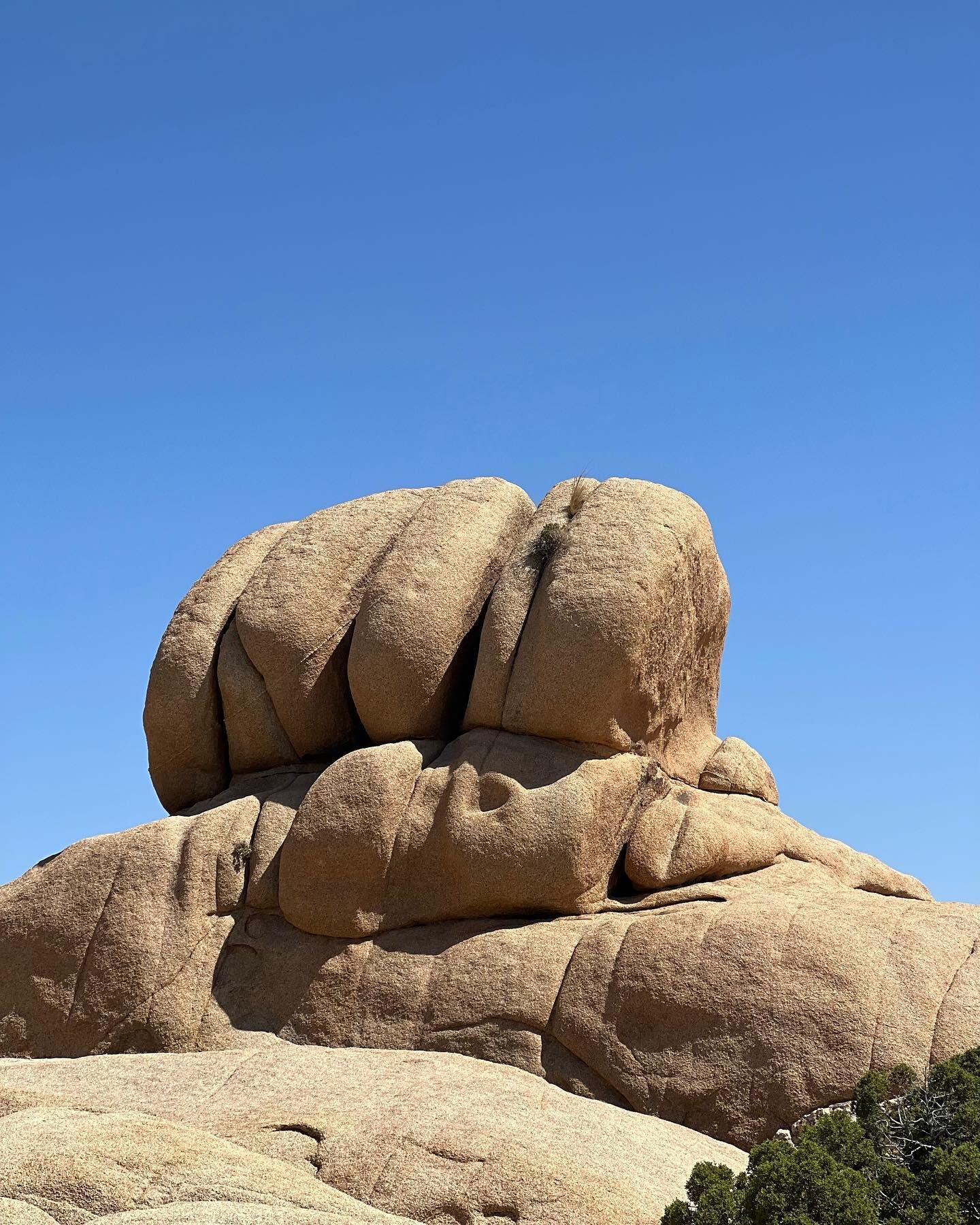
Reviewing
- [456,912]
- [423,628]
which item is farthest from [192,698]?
[456,912]

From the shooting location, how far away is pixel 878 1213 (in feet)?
34.2

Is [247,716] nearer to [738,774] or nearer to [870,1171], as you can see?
[738,774]

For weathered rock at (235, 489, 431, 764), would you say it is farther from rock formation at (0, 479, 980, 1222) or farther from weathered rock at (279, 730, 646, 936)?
weathered rock at (279, 730, 646, 936)

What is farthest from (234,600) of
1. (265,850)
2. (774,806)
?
(774,806)

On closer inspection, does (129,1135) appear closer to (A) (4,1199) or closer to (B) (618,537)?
(A) (4,1199)

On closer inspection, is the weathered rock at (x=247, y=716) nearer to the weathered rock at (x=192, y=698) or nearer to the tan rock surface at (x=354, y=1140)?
the weathered rock at (x=192, y=698)

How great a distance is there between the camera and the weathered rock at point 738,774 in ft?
65.5

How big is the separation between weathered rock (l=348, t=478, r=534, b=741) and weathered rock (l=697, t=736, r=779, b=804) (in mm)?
3779

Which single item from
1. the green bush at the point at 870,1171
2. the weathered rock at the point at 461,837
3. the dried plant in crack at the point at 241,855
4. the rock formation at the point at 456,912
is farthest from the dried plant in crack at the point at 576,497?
the green bush at the point at 870,1171

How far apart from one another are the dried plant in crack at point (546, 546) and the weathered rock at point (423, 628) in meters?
0.92

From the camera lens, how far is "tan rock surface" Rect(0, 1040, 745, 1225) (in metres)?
10.9

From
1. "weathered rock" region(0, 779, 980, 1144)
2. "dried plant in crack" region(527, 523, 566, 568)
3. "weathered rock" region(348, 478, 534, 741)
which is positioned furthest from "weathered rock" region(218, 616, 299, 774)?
"dried plant in crack" region(527, 523, 566, 568)

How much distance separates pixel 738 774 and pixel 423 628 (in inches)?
201

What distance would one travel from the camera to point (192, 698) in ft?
67.1
